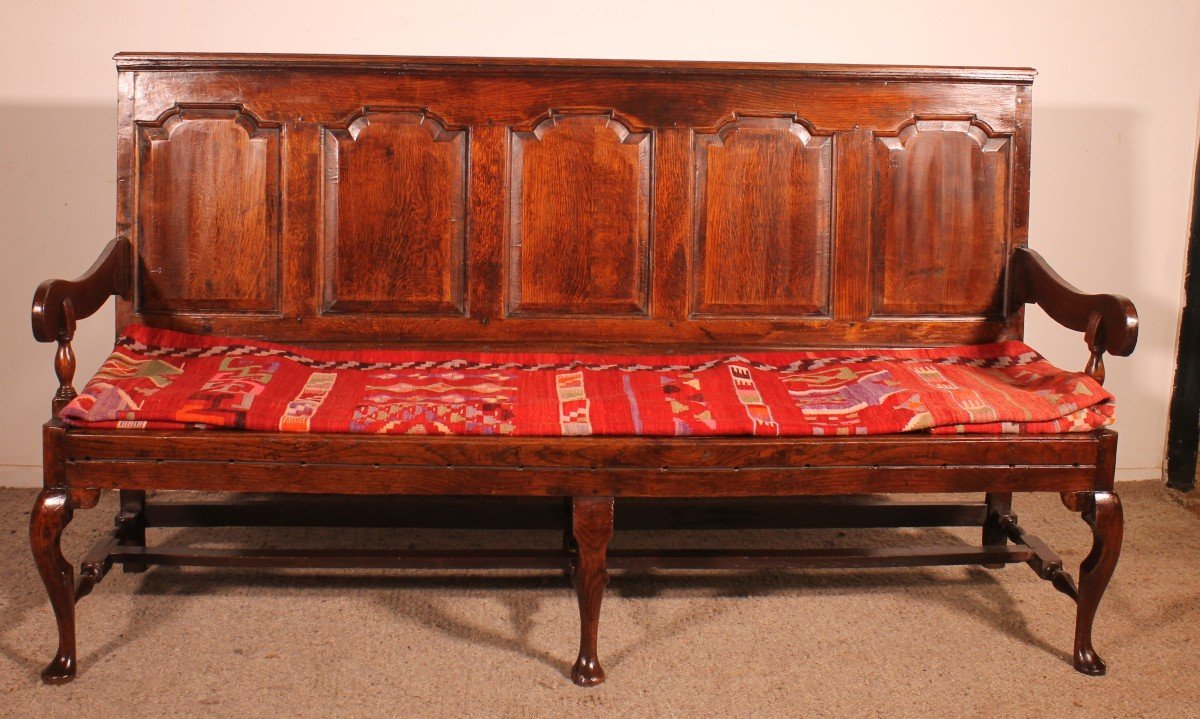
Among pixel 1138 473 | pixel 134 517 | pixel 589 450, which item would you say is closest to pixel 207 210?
pixel 134 517

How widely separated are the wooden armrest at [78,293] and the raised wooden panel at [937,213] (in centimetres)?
209

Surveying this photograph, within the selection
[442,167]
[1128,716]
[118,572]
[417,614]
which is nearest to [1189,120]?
[1128,716]

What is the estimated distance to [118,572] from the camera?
2986mm

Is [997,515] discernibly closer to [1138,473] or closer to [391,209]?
[1138,473]

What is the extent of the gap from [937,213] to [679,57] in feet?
3.66

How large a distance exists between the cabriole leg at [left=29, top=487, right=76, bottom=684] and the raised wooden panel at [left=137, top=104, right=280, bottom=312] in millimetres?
727

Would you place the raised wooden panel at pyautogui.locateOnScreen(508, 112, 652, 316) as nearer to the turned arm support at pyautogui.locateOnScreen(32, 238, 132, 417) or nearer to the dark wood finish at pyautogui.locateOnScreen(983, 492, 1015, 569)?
the turned arm support at pyautogui.locateOnScreen(32, 238, 132, 417)

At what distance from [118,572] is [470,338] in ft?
3.99

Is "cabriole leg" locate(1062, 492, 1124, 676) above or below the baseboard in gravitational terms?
above

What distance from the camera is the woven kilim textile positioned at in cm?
238

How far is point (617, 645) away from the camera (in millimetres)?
2598

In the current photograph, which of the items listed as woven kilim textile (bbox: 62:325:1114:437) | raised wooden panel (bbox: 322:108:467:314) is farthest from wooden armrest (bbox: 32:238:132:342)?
raised wooden panel (bbox: 322:108:467:314)

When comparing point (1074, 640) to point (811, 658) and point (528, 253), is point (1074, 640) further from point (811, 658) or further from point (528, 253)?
point (528, 253)

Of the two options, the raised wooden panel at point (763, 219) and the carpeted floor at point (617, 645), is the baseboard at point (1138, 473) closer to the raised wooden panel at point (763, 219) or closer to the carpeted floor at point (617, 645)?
the carpeted floor at point (617, 645)
